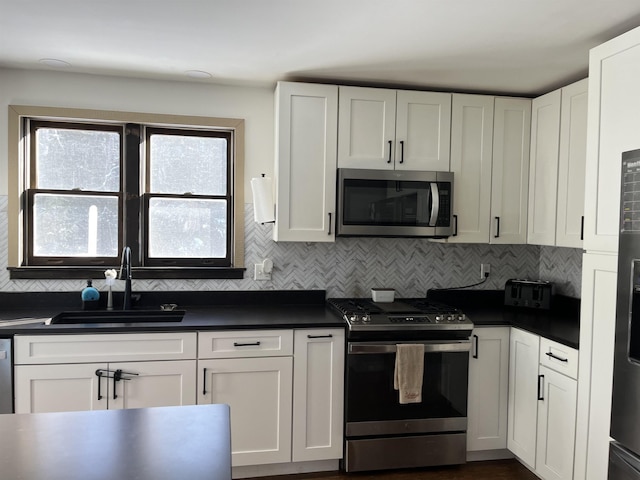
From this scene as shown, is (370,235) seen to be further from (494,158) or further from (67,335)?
(67,335)

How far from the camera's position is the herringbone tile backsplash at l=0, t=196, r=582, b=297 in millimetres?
3229

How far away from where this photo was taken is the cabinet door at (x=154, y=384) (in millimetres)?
2525

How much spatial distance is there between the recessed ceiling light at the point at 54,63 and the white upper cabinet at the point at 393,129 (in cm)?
164

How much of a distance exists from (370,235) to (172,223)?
133cm

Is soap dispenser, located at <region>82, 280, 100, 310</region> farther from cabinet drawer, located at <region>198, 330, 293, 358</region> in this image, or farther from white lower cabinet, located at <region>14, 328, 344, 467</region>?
cabinet drawer, located at <region>198, 330, 293, 358</region>

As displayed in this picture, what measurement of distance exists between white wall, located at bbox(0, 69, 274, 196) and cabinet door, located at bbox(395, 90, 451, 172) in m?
0.88

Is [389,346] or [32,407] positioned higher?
[389,346]

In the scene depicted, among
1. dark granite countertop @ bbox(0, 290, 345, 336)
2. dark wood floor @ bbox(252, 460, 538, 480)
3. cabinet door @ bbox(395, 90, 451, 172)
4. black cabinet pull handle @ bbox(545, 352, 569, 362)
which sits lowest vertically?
dark wood floor @ bbox(252, 460, 538, 480)

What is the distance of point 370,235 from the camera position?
2.94 m

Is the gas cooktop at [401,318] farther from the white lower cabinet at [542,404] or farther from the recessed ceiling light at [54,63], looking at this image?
the recessed ceiling light at [54,63]

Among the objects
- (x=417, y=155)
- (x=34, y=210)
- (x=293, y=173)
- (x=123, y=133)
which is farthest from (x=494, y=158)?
(x=34, y=210)

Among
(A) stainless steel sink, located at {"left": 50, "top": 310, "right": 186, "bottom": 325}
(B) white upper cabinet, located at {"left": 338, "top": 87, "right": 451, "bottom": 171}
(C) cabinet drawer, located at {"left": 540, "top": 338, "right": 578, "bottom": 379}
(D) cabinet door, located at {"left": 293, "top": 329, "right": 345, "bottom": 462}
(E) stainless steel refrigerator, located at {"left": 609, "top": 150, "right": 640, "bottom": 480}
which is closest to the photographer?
(E) stainless steel refrigerator, located at {"left": 609, "top": 150, "right": 640, "bottom": 480}

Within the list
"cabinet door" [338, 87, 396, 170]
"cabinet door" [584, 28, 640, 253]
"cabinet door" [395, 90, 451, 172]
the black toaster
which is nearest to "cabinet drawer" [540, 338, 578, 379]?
"cabinet door" [584, 28, 640, 253]

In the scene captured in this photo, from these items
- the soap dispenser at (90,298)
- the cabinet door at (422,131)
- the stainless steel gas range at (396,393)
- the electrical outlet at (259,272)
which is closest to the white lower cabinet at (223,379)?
the stainless steel gas range at (396,393)
